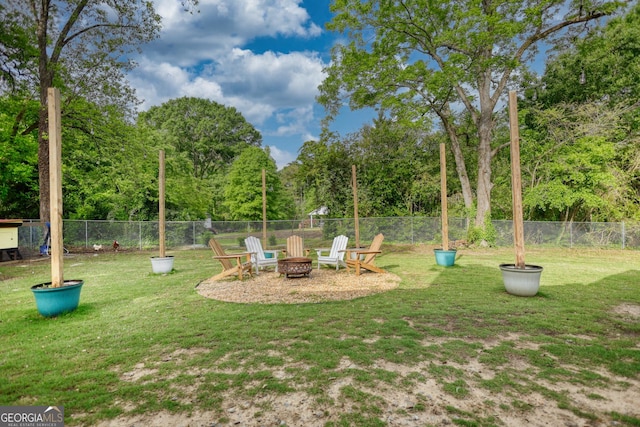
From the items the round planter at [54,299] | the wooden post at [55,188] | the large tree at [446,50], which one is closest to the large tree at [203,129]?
the large tree at [446,50]

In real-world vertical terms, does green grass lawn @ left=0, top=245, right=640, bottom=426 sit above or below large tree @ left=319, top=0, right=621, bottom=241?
below

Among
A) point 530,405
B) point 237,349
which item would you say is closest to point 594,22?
point 530,405

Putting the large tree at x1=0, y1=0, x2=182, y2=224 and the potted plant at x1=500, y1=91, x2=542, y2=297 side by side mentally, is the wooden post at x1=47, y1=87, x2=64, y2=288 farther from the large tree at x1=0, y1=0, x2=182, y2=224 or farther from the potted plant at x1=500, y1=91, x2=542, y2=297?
the large tree at x1=0, y1=0, x2=182, y2=224

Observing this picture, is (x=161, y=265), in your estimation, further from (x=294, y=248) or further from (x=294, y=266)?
(x=294, y=266)

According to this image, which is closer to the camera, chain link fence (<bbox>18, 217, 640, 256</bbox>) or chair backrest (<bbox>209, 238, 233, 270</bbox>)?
chair backrest (<bbox>209, 238, 233, 270</bbox>)

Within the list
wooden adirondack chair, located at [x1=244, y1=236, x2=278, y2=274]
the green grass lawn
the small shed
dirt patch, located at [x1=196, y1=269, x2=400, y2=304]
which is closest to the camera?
the green grass lawn

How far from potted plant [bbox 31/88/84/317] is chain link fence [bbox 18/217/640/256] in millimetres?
9909

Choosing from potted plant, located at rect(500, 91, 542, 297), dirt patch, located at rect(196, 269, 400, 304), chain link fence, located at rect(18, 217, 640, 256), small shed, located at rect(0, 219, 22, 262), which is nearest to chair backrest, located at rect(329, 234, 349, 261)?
dirt patch, located at rect(196, 269, 400, 304)

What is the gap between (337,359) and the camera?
2.87 metres

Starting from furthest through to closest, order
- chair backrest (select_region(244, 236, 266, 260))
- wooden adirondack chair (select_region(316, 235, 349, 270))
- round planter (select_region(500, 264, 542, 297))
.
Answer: wooden adirondack chair (select_region(316, 235, 349, 270))
chair backrest (select_region(244, 236, 266, 260))
round planter (select_region(500, 264, 542, 297))

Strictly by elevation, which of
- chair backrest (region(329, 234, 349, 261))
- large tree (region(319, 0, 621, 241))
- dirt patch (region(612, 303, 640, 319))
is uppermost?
large tree (region(319, 0, 621, 241))

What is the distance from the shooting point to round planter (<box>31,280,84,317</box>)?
13.6 ft

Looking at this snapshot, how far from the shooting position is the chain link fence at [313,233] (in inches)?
470

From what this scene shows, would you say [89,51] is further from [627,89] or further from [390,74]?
[627,89]
